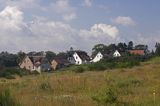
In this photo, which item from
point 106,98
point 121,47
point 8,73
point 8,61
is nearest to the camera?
point 106,98

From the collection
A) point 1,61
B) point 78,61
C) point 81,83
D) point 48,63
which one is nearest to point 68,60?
point 78,61

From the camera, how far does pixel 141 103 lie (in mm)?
11484

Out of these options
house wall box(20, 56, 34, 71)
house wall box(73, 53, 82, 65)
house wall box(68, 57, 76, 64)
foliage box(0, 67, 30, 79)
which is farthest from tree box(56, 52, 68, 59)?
foliage box(0, 67, 30, 79)

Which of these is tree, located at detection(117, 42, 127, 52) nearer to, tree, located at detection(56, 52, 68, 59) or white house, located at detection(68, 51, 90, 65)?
white house, located at detection(68, 51, 90, 65)

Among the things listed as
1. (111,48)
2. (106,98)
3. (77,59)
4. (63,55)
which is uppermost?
(111,48)

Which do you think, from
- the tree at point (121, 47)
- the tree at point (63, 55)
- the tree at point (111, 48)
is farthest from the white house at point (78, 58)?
the tree at point (121, 47)

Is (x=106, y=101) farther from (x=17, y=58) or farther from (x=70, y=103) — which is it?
(x=17, y=58)

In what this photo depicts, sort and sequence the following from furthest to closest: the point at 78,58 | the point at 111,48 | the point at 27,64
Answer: the point at 78,58
the point at 111,48
the point at 27,64

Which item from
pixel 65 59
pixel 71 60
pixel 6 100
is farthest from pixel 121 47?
pixel 6 100

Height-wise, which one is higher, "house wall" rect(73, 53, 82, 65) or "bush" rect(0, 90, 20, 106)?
"house wall" rect(73, 53, 82, 65)

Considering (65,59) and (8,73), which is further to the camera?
(65,59)

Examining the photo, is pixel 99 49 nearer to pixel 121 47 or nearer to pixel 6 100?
pixel 121 47

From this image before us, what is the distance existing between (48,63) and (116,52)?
1882cm

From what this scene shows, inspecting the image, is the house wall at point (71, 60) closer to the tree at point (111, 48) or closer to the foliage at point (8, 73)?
the tree at point (111, 48)
